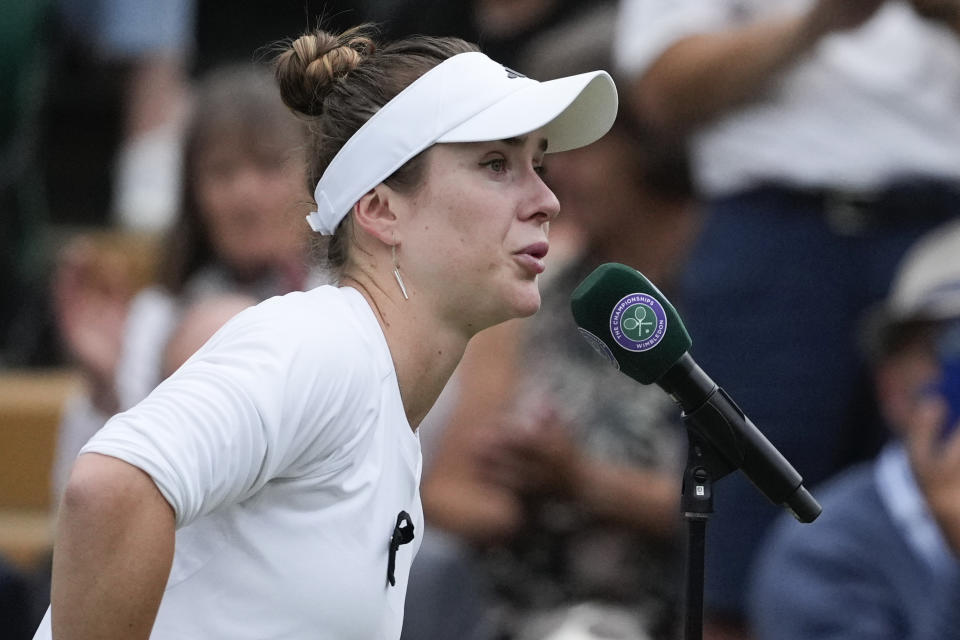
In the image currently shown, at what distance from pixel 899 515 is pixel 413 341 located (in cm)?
158

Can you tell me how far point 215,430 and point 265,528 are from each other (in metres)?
0.23

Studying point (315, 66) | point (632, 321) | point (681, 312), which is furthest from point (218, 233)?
point (632, 321)

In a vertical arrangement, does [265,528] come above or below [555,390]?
above

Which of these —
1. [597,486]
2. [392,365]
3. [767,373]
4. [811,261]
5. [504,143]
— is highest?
[504,143]

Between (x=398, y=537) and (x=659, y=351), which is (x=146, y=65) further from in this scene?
(x=659, y=351)

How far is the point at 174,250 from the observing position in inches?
196

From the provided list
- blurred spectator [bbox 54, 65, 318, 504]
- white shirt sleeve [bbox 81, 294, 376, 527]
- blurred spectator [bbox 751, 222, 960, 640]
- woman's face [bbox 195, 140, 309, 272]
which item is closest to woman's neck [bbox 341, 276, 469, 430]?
white shirt sleeve [bbox 81, 294, 376, 527]

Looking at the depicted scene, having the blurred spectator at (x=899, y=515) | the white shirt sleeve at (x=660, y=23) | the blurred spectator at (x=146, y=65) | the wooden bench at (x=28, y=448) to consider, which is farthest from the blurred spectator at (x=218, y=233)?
the blurred spectator at (x=146, y=65)

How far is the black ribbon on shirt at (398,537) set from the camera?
7.91 ft

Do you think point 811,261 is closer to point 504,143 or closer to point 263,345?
point 504,143

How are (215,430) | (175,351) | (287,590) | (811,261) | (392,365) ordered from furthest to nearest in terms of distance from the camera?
(175,351), (811,261), (392,365), (287,590), (215,430)

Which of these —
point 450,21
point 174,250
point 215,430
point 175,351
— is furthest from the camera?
point 450,21

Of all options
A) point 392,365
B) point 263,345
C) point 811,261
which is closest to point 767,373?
point 811,261

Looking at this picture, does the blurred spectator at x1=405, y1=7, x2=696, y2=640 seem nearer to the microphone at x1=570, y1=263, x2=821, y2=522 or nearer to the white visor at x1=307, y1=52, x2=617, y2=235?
the white visor at x1=307, y1=52, x2=617, y2=235
